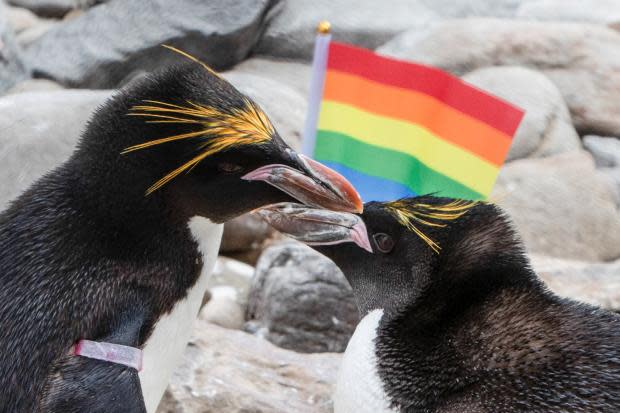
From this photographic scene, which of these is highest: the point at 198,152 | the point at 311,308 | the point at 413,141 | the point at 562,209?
the point at 198,152

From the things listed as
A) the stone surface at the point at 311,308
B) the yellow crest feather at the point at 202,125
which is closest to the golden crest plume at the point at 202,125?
the yellow crest feather at the point at 202,125

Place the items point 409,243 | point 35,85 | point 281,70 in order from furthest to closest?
point 281,70
point 35,85
point 409,243

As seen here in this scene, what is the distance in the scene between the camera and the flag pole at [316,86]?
3137mm

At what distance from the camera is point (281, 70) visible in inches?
257

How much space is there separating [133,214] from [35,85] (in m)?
4.64

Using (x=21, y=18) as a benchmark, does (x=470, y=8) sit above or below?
above

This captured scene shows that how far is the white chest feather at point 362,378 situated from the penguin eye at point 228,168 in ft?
1.80

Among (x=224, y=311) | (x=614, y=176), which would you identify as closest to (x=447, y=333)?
(x=224, y=311)

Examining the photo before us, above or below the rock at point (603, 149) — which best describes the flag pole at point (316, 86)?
above

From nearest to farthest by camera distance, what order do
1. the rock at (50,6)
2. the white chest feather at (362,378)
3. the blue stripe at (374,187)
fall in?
the white chest feather at (362,378)
the blue stripe at (374,187)
the rock at (50,6)

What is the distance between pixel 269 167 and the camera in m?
1.79

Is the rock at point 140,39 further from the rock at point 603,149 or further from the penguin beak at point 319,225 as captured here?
the penguin beak at point 319,225

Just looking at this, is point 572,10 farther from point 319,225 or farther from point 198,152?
point 198,152

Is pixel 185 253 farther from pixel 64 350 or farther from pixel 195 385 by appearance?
pixel 195 385
